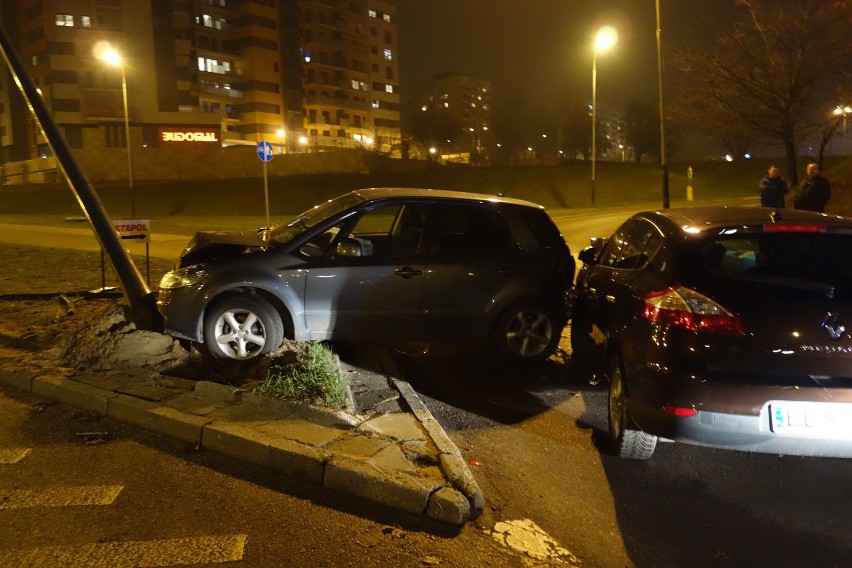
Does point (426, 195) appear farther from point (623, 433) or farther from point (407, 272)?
point (623, 433)

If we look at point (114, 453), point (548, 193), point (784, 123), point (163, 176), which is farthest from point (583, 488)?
point (163, 176)

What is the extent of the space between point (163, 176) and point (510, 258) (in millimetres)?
57838

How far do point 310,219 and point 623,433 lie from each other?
379 centimetres

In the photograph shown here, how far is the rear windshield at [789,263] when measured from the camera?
12.8 feet

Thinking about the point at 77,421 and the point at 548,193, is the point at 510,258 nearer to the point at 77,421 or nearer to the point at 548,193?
the point at 77,421

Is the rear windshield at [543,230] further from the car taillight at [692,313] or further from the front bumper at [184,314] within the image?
the front bumper at [184,314]

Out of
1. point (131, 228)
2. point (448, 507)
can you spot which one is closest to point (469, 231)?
Result: point (448, 507)

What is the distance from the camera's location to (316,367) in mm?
5305

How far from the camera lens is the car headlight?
614cm

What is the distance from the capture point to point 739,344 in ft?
12.2

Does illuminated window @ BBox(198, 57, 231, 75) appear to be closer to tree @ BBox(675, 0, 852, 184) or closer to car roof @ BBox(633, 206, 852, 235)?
tree @ BBox(675, 0, 852, 184)

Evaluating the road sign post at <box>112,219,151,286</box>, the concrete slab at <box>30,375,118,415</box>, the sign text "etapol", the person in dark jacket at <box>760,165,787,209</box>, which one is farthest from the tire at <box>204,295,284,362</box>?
the sign text "etapol"

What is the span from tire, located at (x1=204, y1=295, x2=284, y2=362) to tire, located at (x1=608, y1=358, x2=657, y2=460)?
3.04 metres

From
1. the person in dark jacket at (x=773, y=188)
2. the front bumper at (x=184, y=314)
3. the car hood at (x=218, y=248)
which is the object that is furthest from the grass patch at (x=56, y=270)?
the person in dark jacket at (x=773, y=188)
